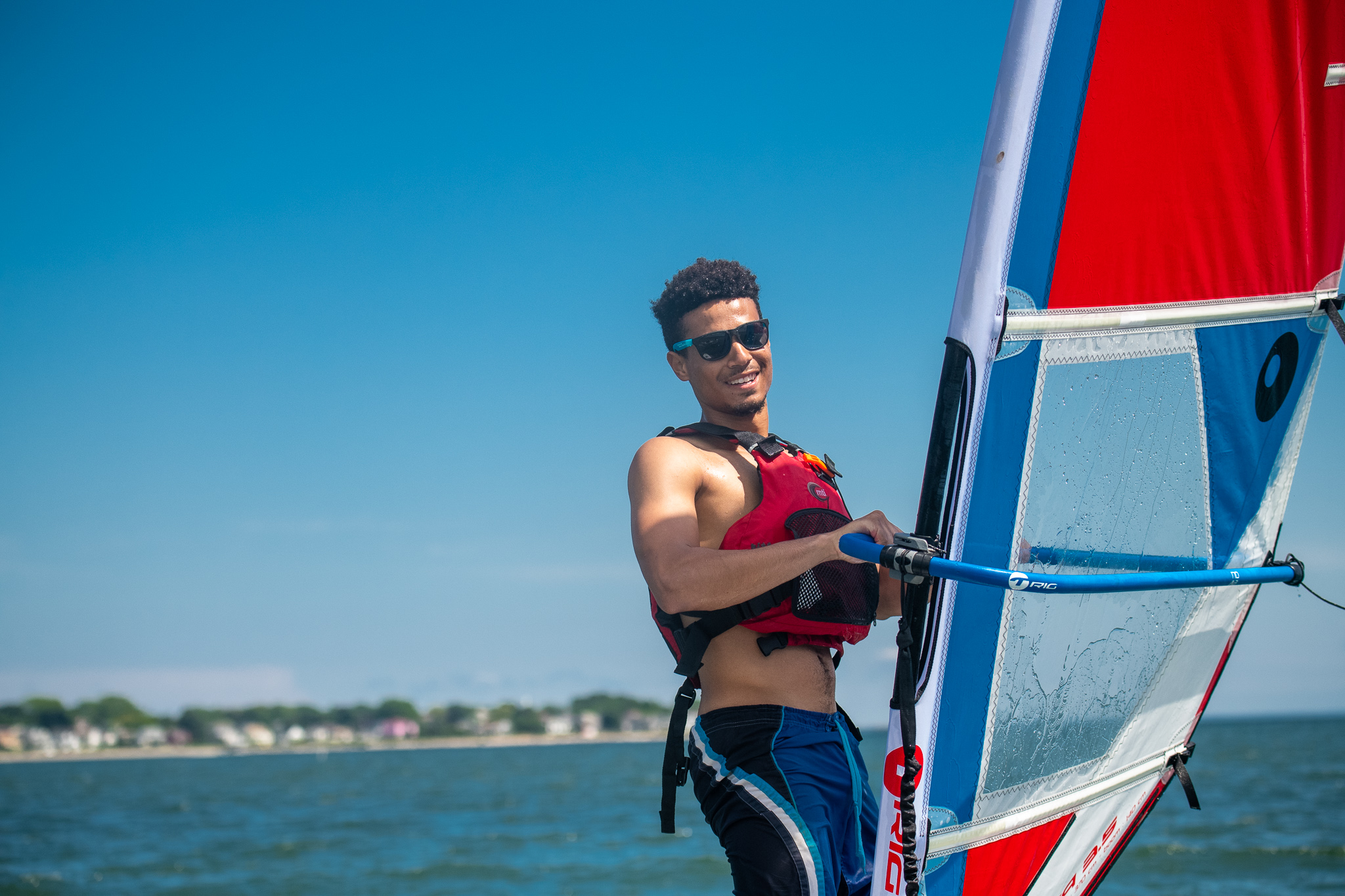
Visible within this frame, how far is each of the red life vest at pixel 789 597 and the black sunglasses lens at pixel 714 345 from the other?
348mm

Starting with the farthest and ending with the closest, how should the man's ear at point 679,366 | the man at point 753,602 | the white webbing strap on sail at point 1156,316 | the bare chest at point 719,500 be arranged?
the man's ear at point 679,366
the bare chest at point 719,500
the man at point 753,602
the white webbing strap on sail at point 1156,316

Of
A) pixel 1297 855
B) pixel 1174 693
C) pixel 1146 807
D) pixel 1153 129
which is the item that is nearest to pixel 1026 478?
pixel 1153 129

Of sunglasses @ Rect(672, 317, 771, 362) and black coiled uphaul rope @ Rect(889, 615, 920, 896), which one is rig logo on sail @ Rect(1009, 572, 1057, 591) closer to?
black coiled uphaul rope @ Rect(889, 615, 920, 896)

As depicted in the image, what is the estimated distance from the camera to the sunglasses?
3092mm

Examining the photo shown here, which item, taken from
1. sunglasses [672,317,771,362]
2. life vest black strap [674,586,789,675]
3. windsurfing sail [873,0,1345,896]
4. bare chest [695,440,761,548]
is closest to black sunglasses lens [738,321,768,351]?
sunglasses [672,317,771,362]

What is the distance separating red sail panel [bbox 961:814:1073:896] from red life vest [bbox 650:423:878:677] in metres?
0.68

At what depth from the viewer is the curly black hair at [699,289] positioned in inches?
124

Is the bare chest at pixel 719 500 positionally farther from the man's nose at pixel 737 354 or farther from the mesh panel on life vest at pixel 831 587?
the man's nose at pixel 737 354

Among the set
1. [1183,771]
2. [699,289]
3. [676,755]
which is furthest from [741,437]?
[1183,771]

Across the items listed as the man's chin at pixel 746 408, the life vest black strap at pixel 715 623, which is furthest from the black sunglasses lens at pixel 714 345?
the life vest black strap at pixel 715 623

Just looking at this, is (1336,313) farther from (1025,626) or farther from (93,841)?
(93,841)

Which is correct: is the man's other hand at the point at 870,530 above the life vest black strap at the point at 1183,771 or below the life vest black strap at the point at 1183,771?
above

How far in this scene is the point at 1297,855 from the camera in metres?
20.2

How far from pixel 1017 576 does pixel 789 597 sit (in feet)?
2.52
